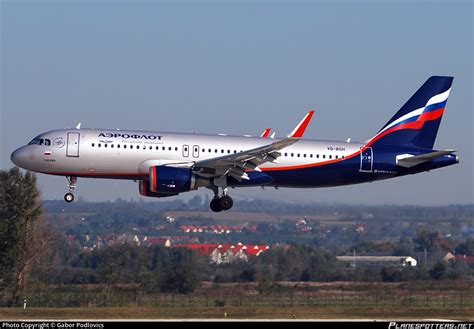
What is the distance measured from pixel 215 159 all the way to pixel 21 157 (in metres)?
9.67

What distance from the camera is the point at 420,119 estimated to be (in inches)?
2280

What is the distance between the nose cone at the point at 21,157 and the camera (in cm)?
5209

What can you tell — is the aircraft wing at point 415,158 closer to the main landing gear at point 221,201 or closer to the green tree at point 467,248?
the main landing gear at point 221,201

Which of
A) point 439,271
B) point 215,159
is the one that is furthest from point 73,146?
point 439,271

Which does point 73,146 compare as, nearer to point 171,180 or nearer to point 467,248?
point 171,180

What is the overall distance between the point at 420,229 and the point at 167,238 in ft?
103

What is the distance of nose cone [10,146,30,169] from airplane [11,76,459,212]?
49 mm

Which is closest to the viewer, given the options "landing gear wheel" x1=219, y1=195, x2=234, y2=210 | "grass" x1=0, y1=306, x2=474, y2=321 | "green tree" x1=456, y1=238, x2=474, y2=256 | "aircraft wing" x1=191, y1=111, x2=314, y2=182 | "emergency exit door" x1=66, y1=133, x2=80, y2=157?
"grass" x1=0, y1=306, x2=474, y2=321

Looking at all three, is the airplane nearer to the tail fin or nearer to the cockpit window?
the cockpit window

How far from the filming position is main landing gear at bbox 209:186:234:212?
53.5 meters

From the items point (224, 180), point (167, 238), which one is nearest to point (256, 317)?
point (224, 180)

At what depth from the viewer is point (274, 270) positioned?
75.1 meters

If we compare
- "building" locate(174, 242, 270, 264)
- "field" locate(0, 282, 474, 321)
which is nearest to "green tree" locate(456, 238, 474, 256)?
"field" locate(0, 282, 474, 321)

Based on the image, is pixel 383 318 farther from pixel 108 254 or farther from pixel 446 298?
pixel 108 254
